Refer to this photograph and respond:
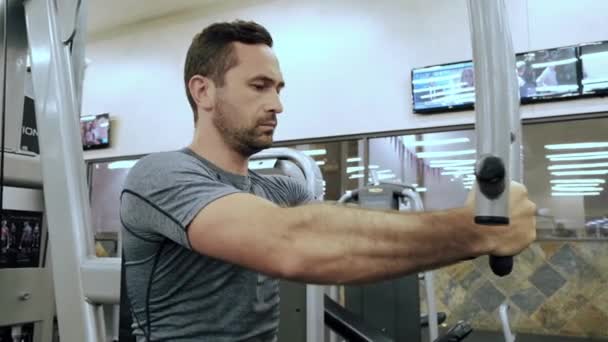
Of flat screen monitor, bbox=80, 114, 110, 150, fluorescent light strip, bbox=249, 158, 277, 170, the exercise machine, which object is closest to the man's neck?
fluorescent light strip, bbox=249, 158, 277, 170

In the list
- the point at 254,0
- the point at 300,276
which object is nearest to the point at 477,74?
the point at 300,276

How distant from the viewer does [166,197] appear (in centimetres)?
78

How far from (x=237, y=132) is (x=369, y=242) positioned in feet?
1.42

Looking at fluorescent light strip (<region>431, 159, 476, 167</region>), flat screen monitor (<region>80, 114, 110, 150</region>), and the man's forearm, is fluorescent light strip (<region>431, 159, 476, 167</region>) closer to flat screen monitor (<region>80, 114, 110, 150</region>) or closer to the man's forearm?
flat screen monitor (<region>80, 114, 110, 150</region>)

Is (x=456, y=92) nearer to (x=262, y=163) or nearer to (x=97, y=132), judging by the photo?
(x=262, y=163)

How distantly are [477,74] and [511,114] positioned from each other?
0.06 m

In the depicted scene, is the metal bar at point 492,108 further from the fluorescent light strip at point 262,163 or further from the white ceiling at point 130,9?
the white ceiling at point 130,9

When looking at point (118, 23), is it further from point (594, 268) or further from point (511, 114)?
point (511, 114)

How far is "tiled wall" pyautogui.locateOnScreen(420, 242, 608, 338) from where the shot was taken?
3480mm

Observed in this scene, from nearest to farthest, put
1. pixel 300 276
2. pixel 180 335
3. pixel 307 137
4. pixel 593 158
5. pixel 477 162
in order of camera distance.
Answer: pixel 477 162, pixel 300 276, pixel 180 335, pixel 593 158, pixel 307 137

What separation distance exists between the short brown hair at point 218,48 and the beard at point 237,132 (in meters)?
0.06

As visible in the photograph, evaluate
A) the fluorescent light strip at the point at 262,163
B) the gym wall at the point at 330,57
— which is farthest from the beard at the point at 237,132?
the gym wall at the point at 330,57

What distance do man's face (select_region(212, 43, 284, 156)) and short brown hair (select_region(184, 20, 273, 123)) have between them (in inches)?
0.7

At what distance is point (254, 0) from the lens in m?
4.71
